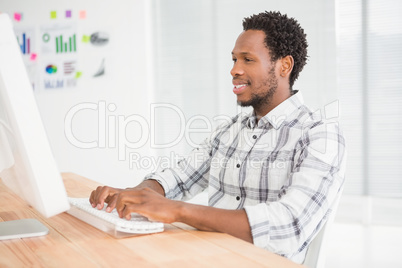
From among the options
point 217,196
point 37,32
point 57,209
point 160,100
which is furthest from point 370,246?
point 37,32

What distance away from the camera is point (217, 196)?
1.48 m

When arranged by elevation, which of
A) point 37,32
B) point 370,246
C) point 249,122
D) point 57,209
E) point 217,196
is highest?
point 37,32

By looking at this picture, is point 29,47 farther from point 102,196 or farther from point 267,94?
point 102,196

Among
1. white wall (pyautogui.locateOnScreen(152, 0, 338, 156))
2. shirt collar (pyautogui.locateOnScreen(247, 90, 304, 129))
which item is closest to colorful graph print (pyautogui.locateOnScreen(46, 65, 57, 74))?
white wall (pyautogui.locateOnScreen(152, 0, 338, 156))

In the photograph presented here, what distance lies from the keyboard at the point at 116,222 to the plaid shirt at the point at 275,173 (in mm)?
231

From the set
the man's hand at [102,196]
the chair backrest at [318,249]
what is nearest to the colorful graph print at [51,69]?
the man's hand at [102,196]

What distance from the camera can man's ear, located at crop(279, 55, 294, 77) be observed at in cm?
156

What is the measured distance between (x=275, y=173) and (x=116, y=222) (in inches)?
22.0

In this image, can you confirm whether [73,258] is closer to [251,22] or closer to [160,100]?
[251,22]

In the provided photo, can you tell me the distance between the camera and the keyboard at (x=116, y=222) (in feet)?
3.03

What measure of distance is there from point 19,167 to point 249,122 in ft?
2.92

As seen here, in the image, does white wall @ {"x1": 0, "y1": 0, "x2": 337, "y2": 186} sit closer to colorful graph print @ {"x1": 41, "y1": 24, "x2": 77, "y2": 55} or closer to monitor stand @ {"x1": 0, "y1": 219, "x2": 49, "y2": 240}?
colorful graph print @ {"x1": 41, "y1": 24, "x2": 77, "y2": 55}

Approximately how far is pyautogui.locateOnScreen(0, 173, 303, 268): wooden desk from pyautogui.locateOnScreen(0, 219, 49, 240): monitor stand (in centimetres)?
2

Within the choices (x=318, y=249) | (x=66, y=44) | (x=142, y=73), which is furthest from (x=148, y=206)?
(x=66, y=44)
